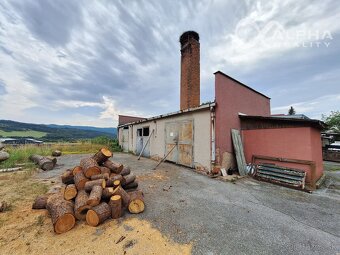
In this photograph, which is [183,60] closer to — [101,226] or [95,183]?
[95,183]

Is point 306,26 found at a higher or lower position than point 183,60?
lower

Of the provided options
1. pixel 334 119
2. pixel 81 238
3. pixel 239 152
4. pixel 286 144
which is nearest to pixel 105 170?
pixel 81 238

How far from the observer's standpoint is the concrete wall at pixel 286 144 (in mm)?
5395

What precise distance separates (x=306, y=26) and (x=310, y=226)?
791 cm

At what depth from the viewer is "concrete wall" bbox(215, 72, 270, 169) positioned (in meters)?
6.43

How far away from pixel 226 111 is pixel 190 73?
15.3 ft

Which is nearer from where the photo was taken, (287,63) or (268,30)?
(268,30)

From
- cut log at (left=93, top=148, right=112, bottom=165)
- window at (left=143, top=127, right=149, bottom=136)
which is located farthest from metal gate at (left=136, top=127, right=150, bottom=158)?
cut log at (left=93, top=148, right=112, bottom=165)

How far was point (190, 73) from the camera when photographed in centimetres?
1017

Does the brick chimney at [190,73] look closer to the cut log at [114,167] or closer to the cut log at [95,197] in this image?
the cut log at [114,167]

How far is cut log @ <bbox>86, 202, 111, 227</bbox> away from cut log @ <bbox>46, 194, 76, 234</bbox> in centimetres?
25

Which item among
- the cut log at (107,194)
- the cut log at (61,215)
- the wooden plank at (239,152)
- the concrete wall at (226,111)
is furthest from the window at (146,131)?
the cut log at (61,215)

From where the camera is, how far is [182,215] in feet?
10.3

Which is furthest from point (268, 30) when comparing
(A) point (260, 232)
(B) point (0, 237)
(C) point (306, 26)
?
(B) point (0, 237)
